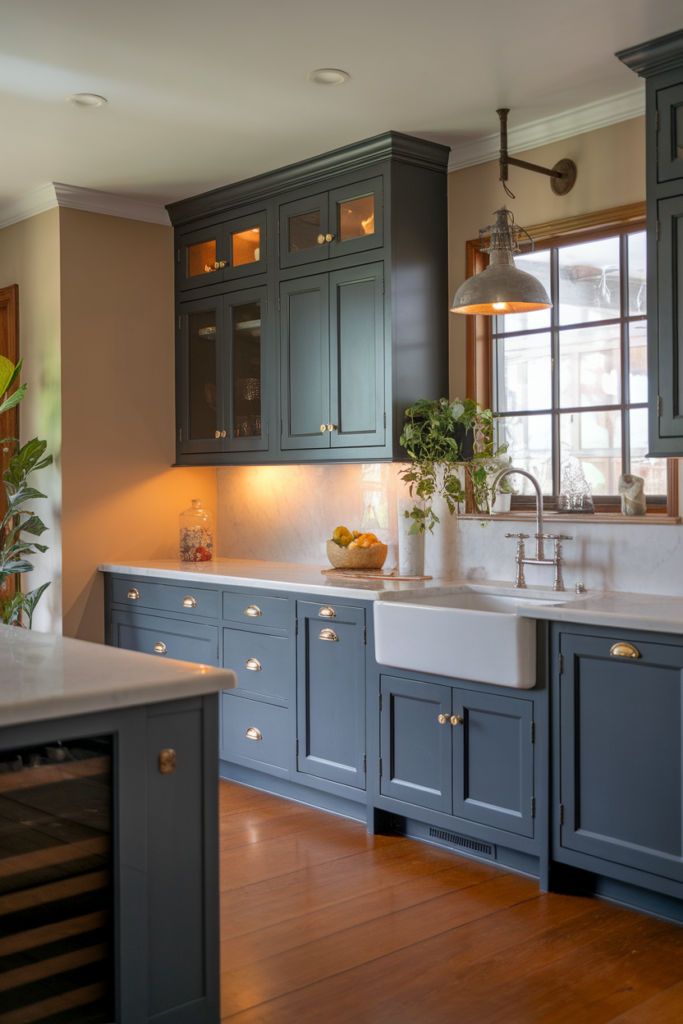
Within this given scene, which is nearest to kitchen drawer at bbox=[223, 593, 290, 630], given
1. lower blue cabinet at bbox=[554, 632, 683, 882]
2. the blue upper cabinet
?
the blue upper cabinet

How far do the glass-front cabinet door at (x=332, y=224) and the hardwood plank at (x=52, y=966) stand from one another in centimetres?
287

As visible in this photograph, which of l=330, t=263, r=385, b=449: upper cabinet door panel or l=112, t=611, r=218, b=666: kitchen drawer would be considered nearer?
l=330, t=263, r=385, b=449: upper cabinet door panel

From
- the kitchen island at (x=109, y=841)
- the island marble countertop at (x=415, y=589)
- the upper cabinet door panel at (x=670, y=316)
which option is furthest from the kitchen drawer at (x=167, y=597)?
the kitchen island at (x=109, y=841)

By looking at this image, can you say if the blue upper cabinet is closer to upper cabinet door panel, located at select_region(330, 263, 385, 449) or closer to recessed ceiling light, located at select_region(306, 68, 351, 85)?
upper cabinet door panel, located at select_region(330, 263, 385, 449)

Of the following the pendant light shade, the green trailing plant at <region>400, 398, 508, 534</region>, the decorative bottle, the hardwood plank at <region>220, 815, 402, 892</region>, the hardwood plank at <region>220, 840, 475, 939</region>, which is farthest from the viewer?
the decorative bottle

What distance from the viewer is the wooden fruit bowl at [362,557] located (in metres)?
4.08

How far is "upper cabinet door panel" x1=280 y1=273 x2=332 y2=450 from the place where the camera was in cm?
416

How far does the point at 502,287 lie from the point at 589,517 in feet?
2.96

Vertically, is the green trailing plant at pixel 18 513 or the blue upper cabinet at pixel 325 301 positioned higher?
the blue upper cabinet at pixel 325 301

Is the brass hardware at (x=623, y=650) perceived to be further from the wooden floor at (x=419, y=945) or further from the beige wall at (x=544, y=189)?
the beige wall at (x=544, y=189)

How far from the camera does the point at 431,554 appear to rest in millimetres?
4090

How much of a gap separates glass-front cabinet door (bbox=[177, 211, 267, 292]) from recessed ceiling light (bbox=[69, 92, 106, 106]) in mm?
1040

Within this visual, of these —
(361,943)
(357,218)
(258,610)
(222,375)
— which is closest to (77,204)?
(222,375)

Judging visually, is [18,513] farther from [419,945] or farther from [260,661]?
[419,945]
